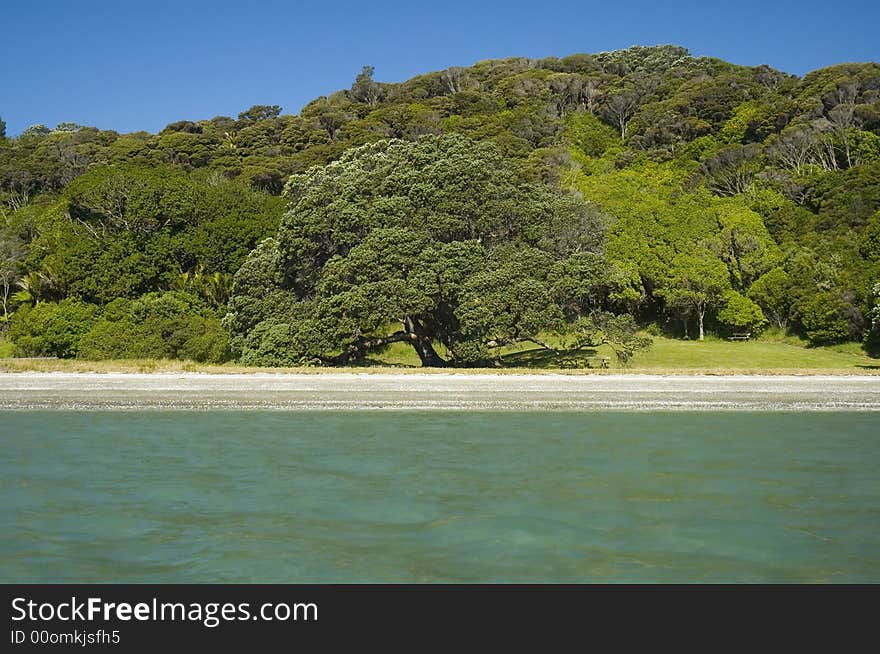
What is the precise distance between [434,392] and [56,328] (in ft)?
57.1

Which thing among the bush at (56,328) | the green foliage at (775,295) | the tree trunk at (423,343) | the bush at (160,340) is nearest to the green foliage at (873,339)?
the green foliage at (775,295)

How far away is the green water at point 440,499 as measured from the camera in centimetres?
750

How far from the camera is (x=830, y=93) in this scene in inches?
2315

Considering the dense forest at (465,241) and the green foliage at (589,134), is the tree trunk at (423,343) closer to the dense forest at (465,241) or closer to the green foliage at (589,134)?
the dense forest at (465,241)

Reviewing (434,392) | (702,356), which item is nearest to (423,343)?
(434,392)

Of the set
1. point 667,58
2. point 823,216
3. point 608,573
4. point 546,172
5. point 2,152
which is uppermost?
point 667,58

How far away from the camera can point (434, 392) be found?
59.0 ft

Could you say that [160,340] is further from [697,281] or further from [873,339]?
[873,339]

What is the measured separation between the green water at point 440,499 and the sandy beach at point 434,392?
4.15 feet

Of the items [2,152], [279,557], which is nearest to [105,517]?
[279,557]

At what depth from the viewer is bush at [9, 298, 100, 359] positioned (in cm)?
2877

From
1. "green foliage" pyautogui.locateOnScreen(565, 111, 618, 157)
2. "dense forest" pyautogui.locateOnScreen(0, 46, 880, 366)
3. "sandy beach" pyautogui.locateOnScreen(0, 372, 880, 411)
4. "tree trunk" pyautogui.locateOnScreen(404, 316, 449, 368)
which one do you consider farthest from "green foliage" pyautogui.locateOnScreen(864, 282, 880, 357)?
"green foliage" pyautogui.locateOnScreen(565, 111, 618, 157)
